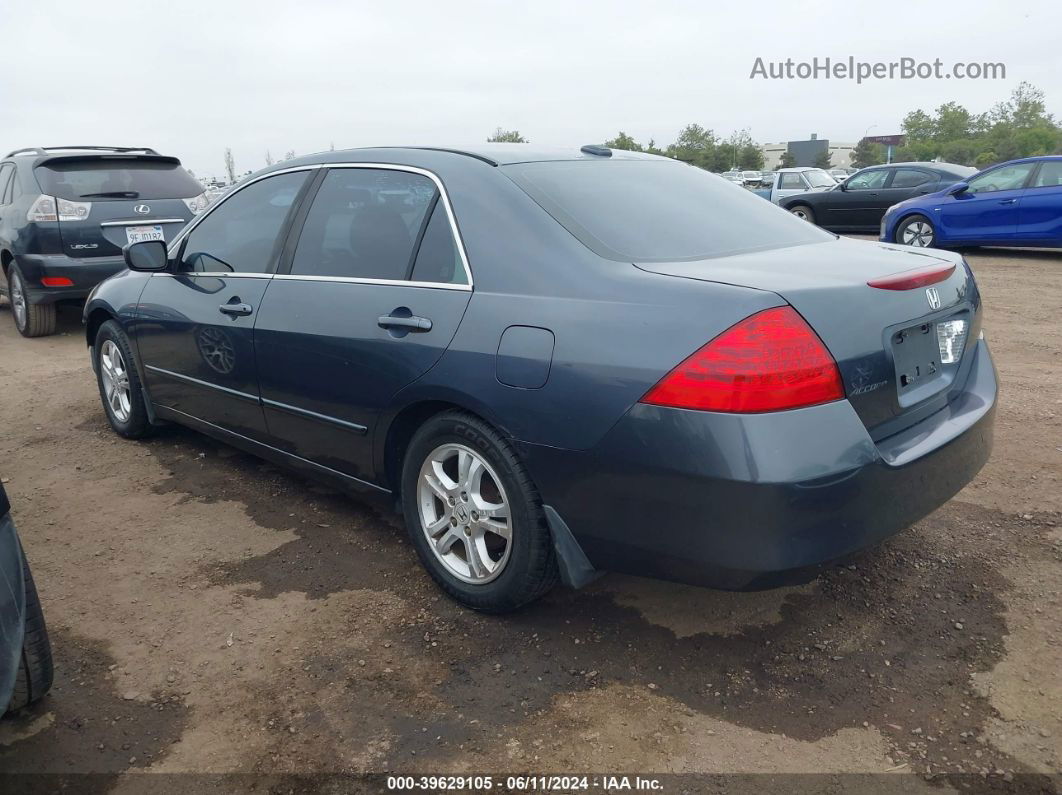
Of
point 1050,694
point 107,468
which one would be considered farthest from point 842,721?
point 107,468

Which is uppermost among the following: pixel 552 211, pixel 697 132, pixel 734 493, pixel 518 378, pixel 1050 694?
pixel 697 132

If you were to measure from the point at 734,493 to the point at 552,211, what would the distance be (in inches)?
45.3

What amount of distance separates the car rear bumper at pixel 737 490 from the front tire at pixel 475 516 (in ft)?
0.53

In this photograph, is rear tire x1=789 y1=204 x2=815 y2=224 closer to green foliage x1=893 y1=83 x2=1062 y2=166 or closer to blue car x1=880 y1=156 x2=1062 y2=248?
blue car x1=880 y1=156 x2=1062 y2=248

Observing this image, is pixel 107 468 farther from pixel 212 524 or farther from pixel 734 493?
pixel 734 493

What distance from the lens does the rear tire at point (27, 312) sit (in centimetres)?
817

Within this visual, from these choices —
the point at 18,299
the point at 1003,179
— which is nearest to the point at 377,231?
the point at 18,299

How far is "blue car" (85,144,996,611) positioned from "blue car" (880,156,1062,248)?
30.3 ft

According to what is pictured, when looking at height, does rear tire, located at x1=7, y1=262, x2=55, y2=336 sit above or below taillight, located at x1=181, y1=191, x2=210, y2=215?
below

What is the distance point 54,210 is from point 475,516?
262 inches

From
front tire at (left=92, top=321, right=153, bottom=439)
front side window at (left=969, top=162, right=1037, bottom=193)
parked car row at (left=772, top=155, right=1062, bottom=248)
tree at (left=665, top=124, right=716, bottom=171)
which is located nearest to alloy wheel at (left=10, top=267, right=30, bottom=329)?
front tire at (left=92, top=321, right=153, bottom=439)

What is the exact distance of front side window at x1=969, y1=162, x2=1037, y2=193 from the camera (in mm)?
11547

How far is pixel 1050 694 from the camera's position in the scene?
8.18 ft

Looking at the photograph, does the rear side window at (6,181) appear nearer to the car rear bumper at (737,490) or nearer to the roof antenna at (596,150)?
the roof antenna at (596,150)
